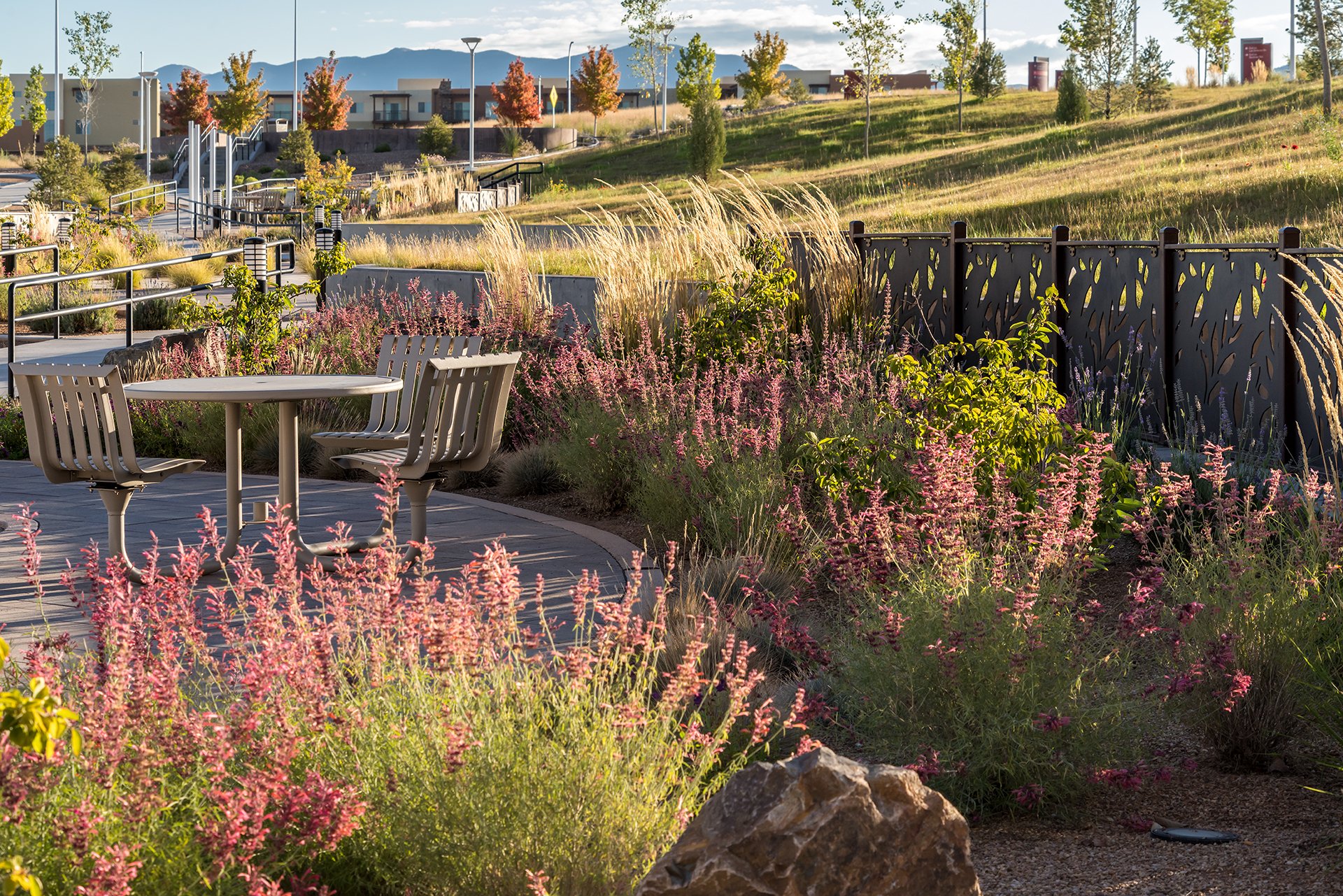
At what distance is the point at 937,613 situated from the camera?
11.1ft

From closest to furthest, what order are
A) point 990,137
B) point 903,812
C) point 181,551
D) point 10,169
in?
point 903,812, point 181,551, point 990,137, point 10,169

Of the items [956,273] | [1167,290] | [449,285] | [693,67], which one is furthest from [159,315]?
[693,67]

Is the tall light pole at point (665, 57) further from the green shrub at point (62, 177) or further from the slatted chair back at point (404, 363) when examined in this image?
the slatted chair back at point (404, 363)

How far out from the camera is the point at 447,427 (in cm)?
595

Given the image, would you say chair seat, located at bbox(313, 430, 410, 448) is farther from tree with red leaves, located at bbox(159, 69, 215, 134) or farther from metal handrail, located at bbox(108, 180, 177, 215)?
tree with red leaves, located at bbox(159, 69, 215, 134)

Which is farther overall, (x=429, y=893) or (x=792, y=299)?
(x=792, y=299)

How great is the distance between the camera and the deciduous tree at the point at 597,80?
6506cm

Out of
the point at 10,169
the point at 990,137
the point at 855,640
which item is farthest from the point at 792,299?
the point at 10,169

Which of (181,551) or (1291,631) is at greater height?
(181,551)

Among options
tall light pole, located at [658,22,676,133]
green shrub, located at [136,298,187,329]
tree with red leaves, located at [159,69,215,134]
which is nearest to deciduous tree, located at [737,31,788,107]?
tall light pole, located at [658,22,676,133]

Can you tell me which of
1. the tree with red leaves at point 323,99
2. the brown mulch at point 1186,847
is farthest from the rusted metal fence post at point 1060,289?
the tree with red leaves at point 323,99

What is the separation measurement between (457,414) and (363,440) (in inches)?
24.6

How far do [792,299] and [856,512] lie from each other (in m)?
4.38

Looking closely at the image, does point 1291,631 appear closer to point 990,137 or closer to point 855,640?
point 855,640
